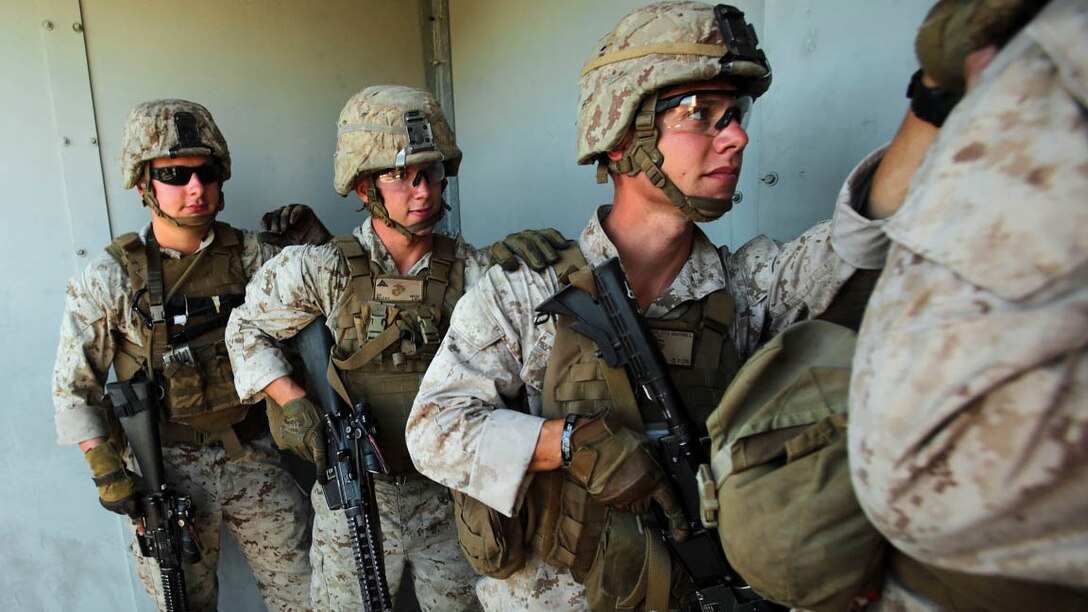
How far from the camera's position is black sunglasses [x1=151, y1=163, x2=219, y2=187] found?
2.34m

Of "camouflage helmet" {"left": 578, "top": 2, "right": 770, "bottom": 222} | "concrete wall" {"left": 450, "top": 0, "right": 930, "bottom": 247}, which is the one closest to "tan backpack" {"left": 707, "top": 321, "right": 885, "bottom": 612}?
"camouflage helmet" {"left": 578, "top": 2, "right": 770, "bottom": 222}

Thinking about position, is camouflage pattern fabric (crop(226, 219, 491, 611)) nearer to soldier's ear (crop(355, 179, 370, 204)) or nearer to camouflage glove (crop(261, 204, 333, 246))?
soldier's ear (crop(355, 179, 370, 204))

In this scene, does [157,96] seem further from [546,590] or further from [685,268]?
[546,590]

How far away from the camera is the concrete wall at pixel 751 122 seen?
4.77ft

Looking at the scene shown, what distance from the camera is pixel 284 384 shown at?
2105mm

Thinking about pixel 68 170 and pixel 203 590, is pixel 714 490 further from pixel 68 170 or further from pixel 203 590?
pixel 68 170

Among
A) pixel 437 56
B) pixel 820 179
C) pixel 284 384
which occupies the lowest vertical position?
pixel 284 384

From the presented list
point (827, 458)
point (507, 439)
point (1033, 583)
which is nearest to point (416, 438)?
point (507, 439)

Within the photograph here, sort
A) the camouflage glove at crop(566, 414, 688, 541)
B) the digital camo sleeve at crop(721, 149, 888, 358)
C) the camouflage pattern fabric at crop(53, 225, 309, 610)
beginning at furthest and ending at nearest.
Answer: the camouflage pattern fabric at crop(53, 225, 309, 610) → the camouflage glove at crop(566, 414, 688, 541) → the digital camo sleeve at crop(721, 149, 888, 358)

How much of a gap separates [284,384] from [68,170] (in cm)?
153

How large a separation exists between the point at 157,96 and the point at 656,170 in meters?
2.54

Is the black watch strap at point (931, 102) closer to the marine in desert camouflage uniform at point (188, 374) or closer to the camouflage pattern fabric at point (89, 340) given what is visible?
the marine in desert camouflage uniform at point (188, 374)

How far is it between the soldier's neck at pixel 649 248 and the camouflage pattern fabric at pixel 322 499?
2.61 feet

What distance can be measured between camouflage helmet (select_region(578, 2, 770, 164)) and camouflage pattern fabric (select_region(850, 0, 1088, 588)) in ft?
2.56
